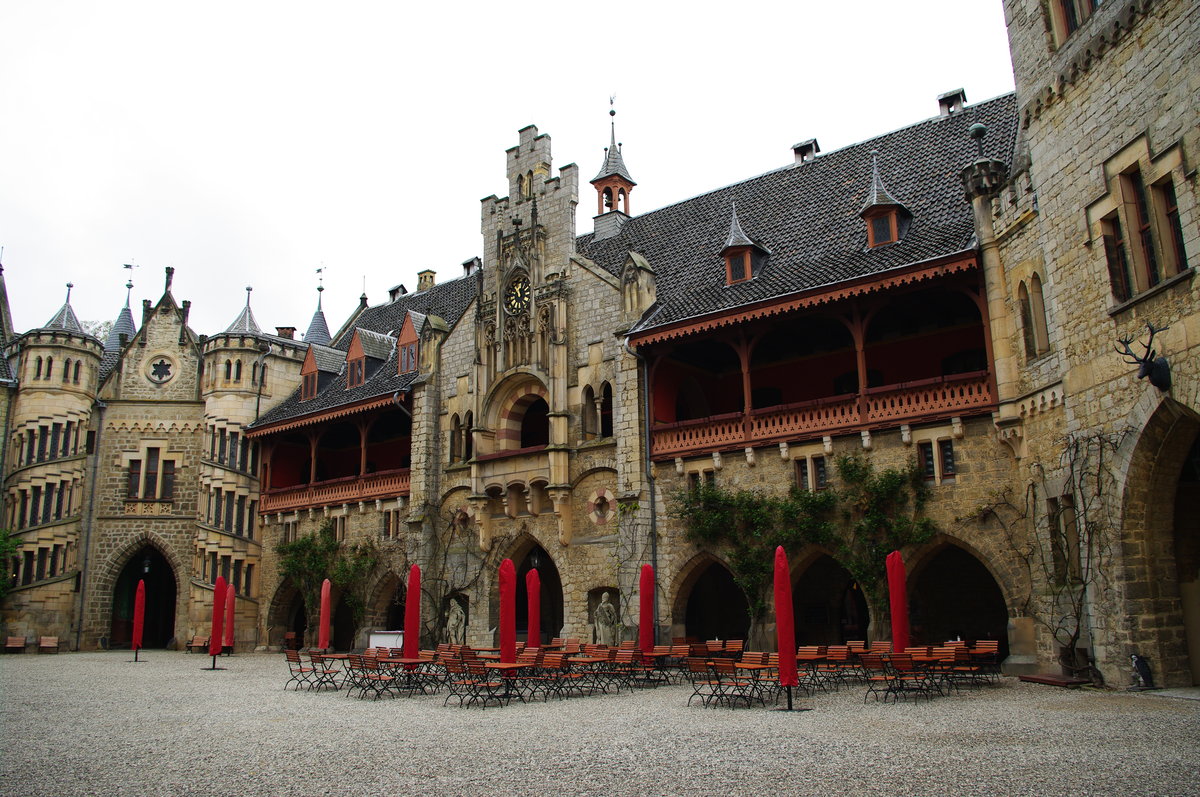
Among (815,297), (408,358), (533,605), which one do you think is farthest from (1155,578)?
(408,358)

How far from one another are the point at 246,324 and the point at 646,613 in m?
23.3

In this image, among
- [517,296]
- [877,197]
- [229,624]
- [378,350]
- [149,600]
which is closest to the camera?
[877,197]

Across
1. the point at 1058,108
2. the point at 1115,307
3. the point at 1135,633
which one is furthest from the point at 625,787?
the point at 1058,108

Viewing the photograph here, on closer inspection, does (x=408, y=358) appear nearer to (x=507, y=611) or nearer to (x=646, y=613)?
(x=646, y=613)

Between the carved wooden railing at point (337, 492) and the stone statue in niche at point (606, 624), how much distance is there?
916cm

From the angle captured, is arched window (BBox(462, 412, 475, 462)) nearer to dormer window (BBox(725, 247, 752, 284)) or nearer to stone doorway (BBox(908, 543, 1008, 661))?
dormer window (BBox(725, 247, 752, 284))

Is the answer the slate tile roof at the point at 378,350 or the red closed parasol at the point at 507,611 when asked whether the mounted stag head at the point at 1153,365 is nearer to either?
the red closed parasol at the point at 507,611

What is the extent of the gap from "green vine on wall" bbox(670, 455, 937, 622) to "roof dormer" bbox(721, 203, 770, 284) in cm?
536

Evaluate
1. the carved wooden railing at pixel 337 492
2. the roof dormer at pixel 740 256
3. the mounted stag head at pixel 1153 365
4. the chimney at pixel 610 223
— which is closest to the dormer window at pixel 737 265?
the roof dormer at pixel 740 256

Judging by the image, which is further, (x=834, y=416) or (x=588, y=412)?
(x=588, y=412)

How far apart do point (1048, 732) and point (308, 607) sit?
25.4 meters

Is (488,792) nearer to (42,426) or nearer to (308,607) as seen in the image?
(308,607)

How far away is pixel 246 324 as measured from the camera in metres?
36.2

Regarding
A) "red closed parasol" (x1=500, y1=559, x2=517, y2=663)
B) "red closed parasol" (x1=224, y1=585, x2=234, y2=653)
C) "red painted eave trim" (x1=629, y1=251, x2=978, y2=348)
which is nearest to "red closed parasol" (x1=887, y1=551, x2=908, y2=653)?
"red painted eave trim" (x1=629, y1=251, x2=978, y2=348)
